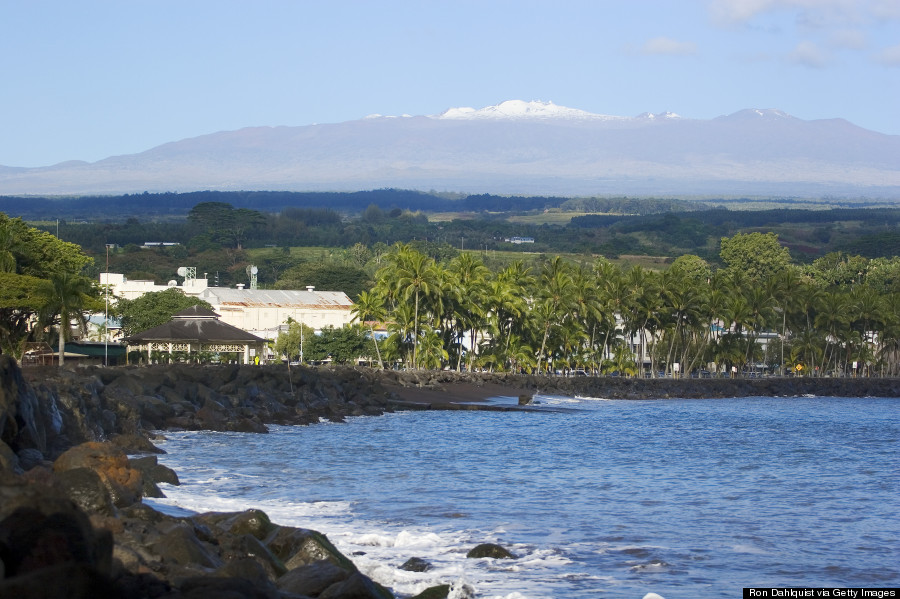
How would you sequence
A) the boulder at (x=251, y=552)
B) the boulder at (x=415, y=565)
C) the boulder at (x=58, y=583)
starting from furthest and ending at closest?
the boulder at (x=415, y=565)
the boulder at (x=251, y=552)
the boulder at (x=58, y=583)

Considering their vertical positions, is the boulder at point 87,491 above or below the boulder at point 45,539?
below

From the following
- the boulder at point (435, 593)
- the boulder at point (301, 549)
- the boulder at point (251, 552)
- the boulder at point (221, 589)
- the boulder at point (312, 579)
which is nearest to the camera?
the boulder at point (221, 589)

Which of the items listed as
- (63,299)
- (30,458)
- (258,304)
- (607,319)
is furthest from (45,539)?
(258,304)

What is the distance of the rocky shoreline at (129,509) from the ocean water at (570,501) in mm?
1274

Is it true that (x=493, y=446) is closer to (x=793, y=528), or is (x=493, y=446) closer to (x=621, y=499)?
(x=621, y=499)

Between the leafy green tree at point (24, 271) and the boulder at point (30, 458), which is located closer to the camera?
the boulder at point (30, 458)

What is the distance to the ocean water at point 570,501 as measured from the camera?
49.6 feet

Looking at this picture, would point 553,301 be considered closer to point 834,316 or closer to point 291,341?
point 291,341

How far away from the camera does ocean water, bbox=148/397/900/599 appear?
49.6 feet

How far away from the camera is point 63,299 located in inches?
2141

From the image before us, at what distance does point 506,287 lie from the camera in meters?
86.8

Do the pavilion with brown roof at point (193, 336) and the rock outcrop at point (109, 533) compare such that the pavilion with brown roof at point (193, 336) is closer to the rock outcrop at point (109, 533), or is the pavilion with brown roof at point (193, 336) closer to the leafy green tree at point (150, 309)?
the leafy green tree at point (150, 309)

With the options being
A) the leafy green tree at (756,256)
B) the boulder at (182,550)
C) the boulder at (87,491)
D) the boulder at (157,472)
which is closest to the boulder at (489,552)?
the boulder at (182,550)

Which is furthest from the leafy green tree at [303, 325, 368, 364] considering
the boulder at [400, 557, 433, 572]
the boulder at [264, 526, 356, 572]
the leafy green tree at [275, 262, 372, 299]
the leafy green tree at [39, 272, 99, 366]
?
the boulder at [264, 526, 356, 572]
